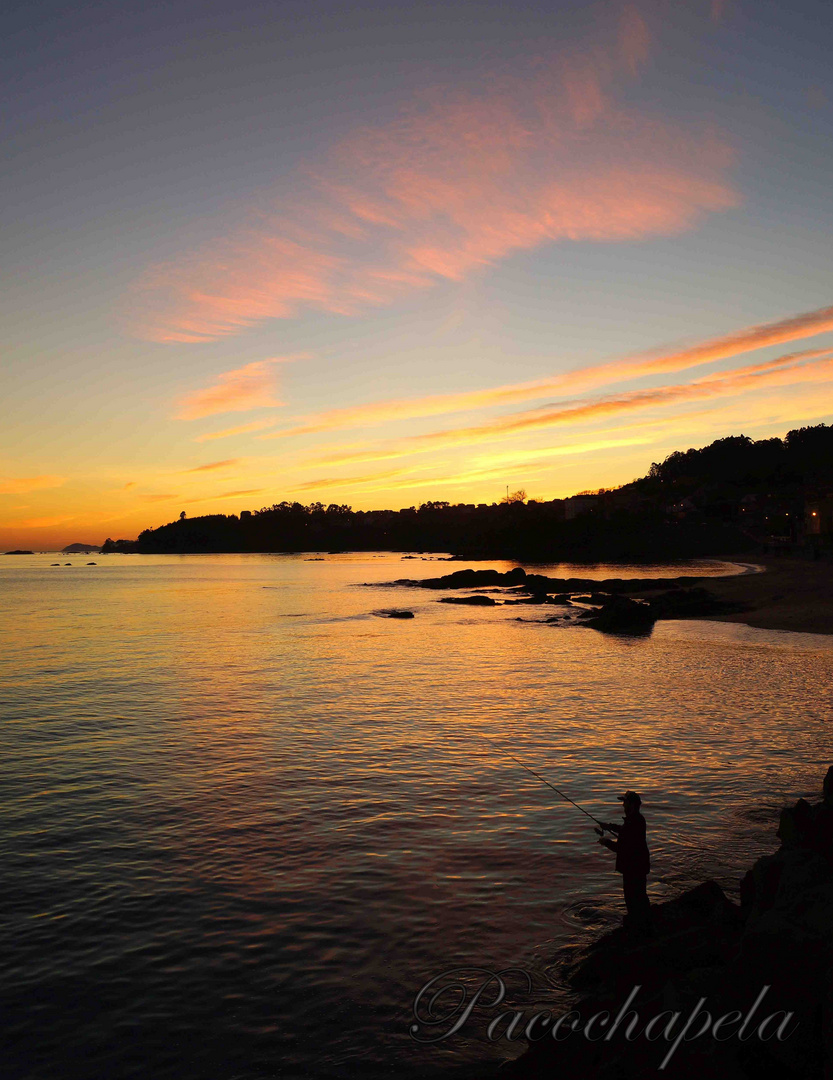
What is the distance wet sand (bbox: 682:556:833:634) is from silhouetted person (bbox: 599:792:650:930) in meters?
39.9

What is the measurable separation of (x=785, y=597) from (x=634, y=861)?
54.4m

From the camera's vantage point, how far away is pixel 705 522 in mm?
192250

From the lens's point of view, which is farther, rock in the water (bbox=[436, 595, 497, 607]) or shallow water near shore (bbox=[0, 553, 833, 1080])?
rock in the water (bbox=[436, 595, 497, 607])

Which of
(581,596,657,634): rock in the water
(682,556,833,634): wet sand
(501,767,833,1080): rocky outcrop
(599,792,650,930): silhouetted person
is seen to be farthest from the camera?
(581,596,657,634): rock in the water

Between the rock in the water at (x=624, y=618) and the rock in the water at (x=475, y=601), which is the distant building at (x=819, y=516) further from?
the rock in the water at (x=624, y=618)

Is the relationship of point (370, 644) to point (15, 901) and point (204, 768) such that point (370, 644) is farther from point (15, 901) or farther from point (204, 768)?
point (15, 901)

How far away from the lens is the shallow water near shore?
819cm

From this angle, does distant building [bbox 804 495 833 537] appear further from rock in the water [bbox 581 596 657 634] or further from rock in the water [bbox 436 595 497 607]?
rock in the water [bbox 581 596 657 634]

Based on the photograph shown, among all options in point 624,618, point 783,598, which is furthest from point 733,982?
point 783,598

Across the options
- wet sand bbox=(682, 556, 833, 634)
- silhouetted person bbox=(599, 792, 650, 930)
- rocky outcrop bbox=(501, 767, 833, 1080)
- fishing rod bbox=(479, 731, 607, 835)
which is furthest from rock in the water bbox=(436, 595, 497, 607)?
rocky outcrop bbox=(501, 767, 833, 1080)

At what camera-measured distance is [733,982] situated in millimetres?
6297

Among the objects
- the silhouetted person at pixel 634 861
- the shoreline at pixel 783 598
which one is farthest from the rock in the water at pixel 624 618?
the silhouetted person at pixel 634 861

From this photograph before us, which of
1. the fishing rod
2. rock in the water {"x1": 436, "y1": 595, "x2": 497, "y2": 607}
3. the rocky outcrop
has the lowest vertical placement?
rock in the water {"x1": 436, "y1": 595, "x2": 497, "y2": 607}

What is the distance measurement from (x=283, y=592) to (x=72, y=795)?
276ft
